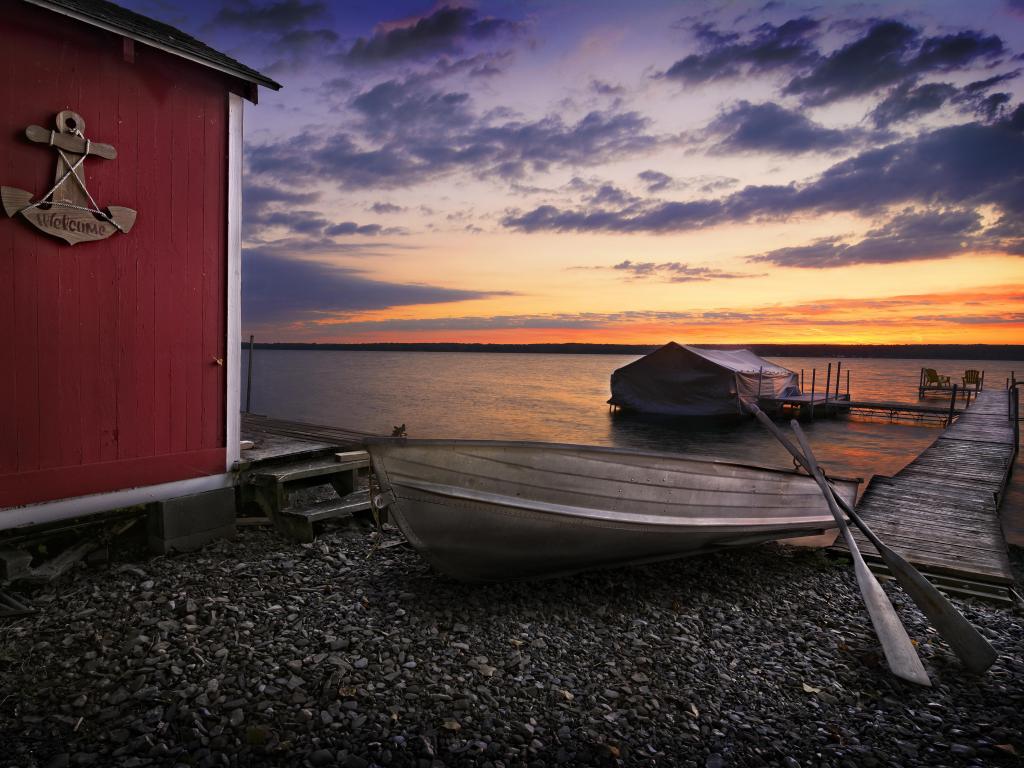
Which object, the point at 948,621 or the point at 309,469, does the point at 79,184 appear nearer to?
the point at 309,469

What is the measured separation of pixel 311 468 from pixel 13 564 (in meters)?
2.58

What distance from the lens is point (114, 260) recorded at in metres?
5.08

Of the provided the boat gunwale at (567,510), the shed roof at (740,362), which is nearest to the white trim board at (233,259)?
the boat gunwale at (567,510)

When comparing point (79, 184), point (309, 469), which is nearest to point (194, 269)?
point (79, 184)

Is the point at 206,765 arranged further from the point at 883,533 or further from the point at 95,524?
the point at 883,533

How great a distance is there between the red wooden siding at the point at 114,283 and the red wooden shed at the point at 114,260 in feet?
0.03

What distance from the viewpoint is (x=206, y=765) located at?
2904 millimetres

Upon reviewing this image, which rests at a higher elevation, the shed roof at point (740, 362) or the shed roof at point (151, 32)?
the shed roof at point (151, 32)

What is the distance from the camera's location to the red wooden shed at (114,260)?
4594mm

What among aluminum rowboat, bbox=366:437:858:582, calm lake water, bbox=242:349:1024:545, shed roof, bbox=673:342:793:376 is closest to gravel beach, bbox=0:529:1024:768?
aluminum rowboat, bbox=366:437:858:582

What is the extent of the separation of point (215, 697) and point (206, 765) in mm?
564

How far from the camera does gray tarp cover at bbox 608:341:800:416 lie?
26375 mm

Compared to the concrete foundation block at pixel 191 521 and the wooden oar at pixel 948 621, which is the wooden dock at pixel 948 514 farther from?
the concrete foundation block at pixel 191 521

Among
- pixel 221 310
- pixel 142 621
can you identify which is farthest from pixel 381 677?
pixel 221 310
